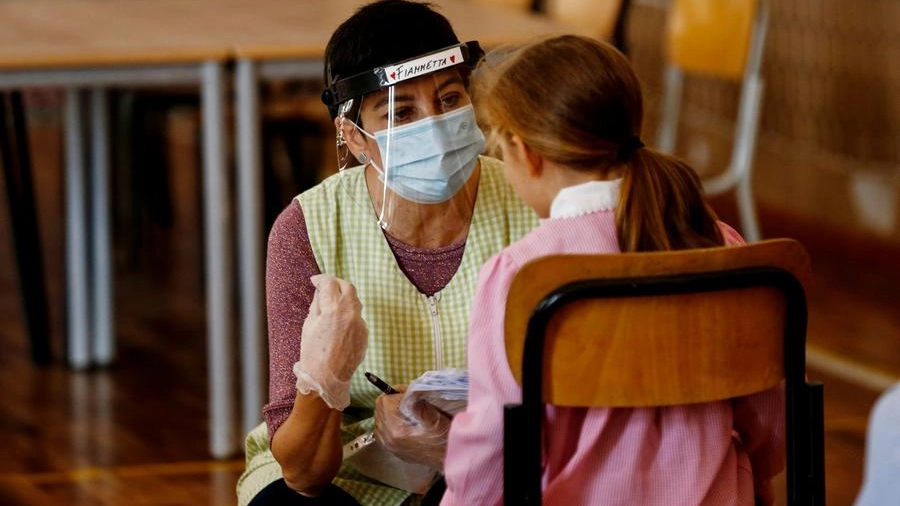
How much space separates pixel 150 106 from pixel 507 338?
3.33 m

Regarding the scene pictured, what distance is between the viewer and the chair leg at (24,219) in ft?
11.1

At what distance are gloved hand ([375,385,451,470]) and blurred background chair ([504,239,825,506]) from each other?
8.6 inches

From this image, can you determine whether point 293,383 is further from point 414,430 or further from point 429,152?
point 429,152

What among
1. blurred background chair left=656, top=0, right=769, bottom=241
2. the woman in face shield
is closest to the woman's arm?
the woman in face shield

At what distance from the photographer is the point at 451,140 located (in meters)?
1.57

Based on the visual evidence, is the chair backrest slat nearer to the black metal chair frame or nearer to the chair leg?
the black metal chair frame

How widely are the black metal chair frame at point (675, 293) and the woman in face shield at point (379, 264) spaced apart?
225mm

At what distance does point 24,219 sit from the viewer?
344 centimetres

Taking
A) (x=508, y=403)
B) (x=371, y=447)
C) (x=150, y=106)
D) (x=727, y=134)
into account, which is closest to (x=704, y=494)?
(x=508, y=403)

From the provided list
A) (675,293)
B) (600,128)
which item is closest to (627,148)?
(600,128)

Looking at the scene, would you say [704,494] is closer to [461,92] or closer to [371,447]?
[371,447]

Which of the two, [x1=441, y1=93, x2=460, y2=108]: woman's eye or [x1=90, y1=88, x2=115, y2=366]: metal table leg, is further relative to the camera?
[x1=90, y1=88, x2=115, y2=366]: metal table leg

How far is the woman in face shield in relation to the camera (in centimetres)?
152

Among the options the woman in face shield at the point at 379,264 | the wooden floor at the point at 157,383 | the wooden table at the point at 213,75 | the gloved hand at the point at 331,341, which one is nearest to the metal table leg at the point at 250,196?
the wooden table at the point at 213,75
